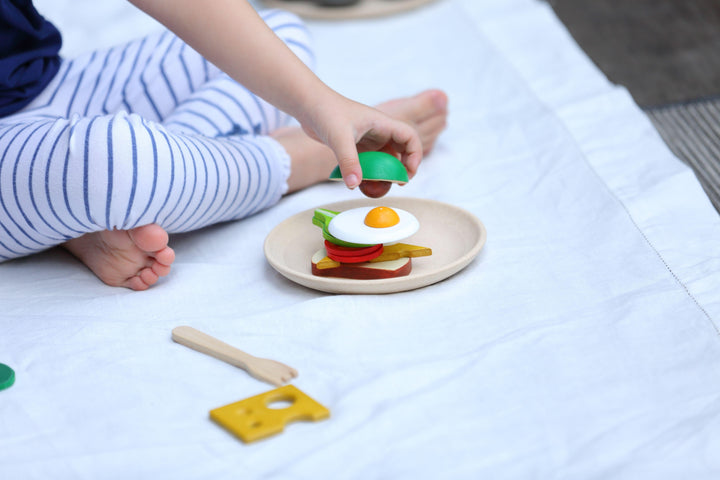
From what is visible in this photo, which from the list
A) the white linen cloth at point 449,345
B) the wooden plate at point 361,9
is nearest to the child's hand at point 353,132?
the white linen cloth at point 449,345

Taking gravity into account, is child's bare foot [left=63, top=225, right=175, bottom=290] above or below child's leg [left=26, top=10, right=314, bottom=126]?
below

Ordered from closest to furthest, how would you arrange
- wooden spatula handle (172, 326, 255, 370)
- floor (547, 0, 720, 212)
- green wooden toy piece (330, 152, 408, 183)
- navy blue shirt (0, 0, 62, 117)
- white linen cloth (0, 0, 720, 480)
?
1. white linen cloth (0, 0, 720, 480)
2. wooden spatula handle (172, 326, 255, 370)
3. green wooden toy piece (330, 152, 408, 183)
4. navy blue shirt (0, 0, 62, 117)
5. floor (547, 0, 720, 212)

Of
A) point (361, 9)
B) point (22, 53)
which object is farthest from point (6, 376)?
point (361, 9)

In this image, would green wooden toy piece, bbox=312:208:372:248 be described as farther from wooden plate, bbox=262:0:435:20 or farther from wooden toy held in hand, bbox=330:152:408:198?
wooden plate, bbox=262:0:435:20

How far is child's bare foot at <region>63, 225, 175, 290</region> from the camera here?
74 centimetres

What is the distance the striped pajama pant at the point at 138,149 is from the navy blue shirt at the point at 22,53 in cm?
2

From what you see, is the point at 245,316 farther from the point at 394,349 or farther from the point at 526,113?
the point at 526,113

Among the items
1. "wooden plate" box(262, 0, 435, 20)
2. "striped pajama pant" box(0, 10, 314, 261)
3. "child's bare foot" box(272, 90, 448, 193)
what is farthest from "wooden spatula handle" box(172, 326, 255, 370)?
"wooden plate" box(262, 0, 435, 20)

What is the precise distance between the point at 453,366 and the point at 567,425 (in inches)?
4.0

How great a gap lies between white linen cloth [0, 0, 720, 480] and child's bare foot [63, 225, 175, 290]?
2cm

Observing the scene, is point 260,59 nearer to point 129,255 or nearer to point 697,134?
point 129,255

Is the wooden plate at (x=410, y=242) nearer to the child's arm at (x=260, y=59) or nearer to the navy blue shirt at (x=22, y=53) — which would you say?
the child's arm at (x=260, y=59)

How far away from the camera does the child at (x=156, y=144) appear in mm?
709

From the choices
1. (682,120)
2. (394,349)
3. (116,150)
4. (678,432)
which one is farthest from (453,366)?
(682,120)
